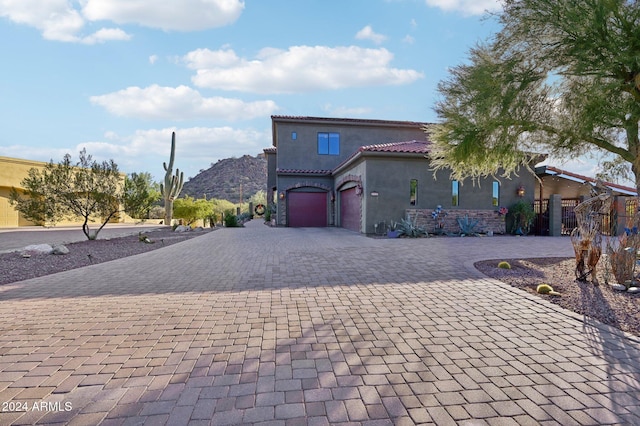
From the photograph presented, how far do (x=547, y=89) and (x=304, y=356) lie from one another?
8709 mm

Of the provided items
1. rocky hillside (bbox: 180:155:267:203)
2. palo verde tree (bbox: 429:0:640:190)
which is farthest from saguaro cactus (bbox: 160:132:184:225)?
rocky hillside (bbox: 180:155:267:203)

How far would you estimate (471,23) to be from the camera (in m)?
8.48

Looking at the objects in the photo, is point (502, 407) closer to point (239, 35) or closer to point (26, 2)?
point (26, 2)

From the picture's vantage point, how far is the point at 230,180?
207 ft

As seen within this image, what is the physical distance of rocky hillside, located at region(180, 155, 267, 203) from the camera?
58794 millimetres

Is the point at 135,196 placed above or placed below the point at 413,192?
below

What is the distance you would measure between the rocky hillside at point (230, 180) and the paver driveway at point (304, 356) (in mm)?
51953

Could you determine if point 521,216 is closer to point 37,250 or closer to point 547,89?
point 547,89

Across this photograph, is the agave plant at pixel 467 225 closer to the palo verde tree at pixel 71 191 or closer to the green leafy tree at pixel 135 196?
the green leafy tree at pixel 135 196

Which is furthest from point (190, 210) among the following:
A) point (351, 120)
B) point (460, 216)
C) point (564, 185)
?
point (564, 185)

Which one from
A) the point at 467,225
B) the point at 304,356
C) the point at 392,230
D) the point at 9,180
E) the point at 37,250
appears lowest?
the point at 304,356

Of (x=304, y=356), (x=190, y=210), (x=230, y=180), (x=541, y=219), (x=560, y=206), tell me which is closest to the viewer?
(x=304, y=356)

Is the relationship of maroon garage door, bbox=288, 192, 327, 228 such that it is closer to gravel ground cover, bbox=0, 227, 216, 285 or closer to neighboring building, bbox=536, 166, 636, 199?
gravel ground cover, bbox=0, 227, 216, 285

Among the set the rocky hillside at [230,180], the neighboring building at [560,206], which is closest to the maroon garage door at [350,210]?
the neighboring building at [560,206]
